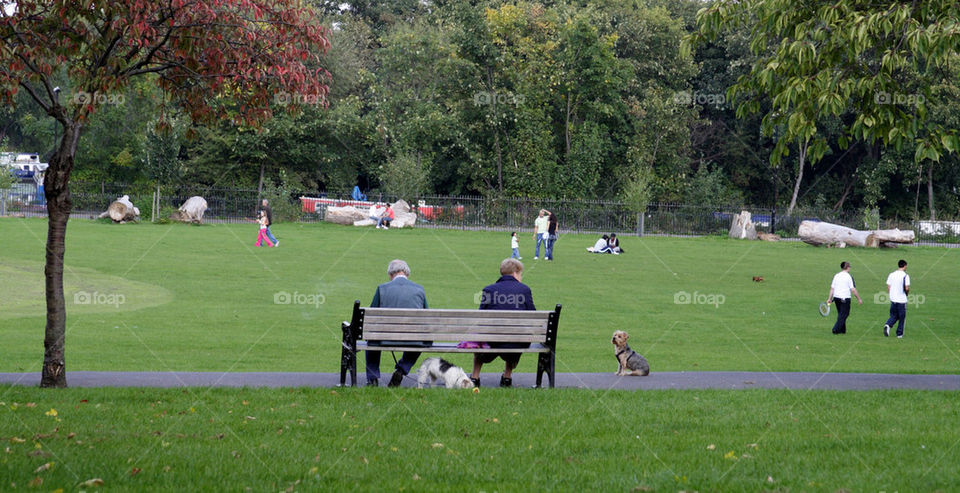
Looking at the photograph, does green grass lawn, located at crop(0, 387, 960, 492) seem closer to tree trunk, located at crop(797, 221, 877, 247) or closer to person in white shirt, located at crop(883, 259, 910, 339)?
person in white shirt, located at crop(883, 259, 910, 339)

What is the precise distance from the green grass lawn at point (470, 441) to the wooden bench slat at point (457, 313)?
37.1 inches

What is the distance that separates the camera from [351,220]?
4803 cm

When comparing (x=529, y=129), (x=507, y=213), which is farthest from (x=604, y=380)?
(x=529, y=129)

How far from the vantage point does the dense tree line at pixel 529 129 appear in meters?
59.0

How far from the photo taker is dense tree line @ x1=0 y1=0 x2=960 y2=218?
58969 mm

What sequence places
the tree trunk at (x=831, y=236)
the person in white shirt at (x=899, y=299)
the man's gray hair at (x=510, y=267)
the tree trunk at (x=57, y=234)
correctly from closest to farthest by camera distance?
the tree trunk at (x=57, y=234) < the man's gray hair at (x=510, y=267) < the person in white shirt at (x=899, y=299) < the tree trunk at (x=831, y=236)

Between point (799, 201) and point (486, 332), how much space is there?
60621 mm

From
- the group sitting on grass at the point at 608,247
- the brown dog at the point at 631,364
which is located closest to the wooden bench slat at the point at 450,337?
the brown dog at the point at 631,364

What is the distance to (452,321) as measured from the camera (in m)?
10.6

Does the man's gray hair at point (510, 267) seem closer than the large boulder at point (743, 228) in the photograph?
Yes

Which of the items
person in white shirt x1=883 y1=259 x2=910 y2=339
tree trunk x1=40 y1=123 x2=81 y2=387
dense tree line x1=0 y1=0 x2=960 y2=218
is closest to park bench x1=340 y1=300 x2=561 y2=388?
tree trunk x1=40 y1=123 x2=81 y2=387

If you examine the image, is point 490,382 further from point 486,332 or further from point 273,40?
point 273,40

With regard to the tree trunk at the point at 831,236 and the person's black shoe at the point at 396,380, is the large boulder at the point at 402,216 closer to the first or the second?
the tree trunk at the point at 831,236

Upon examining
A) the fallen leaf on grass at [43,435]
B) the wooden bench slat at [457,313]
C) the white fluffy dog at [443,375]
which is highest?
the wooden bench slat at [457,313]
